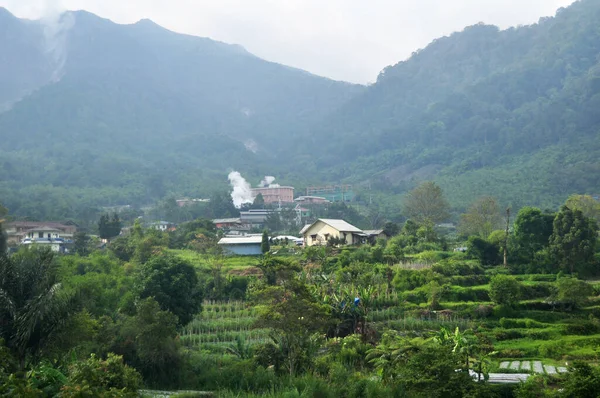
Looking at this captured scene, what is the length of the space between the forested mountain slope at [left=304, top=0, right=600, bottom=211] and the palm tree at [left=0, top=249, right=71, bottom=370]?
65.5 meters

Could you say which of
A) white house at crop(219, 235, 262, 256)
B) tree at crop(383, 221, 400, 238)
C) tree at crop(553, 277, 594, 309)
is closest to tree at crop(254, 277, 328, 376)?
tree at crop(553, 277, 594, 309)

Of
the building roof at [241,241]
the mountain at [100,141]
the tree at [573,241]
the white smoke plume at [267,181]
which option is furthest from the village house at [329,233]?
the white smoke plume at [267,181]

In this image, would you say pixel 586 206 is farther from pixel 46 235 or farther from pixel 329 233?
pixel 46 235

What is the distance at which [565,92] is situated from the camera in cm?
13462

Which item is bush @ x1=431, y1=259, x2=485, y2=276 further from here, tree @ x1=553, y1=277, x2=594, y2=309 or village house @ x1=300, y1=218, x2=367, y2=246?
village house @ x1=300, y1=218, x2=367, y2=246

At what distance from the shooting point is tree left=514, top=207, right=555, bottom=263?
115 feet

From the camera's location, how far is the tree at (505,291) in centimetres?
2805

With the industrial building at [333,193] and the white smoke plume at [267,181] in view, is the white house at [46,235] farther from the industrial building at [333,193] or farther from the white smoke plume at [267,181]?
the white smoke plume at [267,181]

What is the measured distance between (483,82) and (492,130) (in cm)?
3670

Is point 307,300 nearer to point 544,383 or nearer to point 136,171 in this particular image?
point 544,383

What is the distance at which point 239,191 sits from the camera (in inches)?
3868

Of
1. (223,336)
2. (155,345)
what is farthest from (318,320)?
(223,336)

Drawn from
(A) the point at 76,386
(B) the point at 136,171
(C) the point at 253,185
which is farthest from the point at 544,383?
(B) the point at 136,171

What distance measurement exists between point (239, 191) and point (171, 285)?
244 feet
